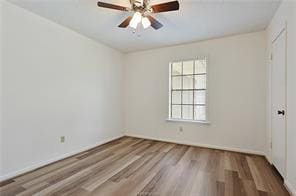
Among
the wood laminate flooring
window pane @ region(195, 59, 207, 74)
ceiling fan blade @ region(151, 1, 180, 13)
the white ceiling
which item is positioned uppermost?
the white ceiling

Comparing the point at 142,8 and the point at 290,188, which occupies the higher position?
the point at 142,8

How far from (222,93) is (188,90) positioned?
807 mm

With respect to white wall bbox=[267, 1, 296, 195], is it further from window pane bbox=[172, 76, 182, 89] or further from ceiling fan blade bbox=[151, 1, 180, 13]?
window pane bbox=[172, 76, 182, 89]

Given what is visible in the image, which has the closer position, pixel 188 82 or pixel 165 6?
pixel 165 6

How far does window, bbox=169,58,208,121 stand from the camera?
3828 millimetres

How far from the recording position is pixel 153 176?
2357 mm

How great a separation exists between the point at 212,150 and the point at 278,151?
127 cm

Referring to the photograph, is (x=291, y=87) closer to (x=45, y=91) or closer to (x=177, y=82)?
(x=177, y=82)

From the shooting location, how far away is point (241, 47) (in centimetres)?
334

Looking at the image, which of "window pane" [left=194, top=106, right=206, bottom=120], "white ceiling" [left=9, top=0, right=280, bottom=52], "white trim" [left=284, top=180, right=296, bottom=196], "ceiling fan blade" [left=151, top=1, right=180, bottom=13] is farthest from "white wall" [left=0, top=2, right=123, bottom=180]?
"white trim" [left=284, top=180, right=296, bottom=196]

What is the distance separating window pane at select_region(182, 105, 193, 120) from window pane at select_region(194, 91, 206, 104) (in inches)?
8.6

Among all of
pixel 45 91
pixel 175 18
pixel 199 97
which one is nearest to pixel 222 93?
pixel 199 97

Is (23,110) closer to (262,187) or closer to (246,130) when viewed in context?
(262,187)

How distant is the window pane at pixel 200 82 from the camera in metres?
3.81
